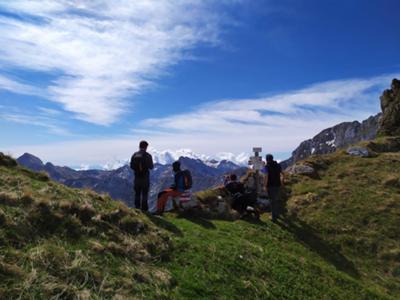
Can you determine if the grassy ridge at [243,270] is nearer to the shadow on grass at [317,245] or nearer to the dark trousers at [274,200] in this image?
the shadow on grass at [317,245]

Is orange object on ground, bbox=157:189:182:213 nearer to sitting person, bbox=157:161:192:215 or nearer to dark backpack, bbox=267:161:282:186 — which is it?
sitting person, bbox=157:161:192:215

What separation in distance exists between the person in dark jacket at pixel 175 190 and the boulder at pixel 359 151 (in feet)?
70.4

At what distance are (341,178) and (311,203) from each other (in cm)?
637

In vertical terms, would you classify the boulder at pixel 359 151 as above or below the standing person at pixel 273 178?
above

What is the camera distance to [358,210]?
26438 millimetres

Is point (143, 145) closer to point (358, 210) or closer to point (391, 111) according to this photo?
point (358, 210)

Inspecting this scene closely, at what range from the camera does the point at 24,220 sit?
11805mm

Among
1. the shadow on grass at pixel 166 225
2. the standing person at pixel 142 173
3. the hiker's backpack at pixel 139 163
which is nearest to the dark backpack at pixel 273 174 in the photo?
the standing person at pixel 142 173

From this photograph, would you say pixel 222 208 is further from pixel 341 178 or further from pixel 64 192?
pixel 341 178

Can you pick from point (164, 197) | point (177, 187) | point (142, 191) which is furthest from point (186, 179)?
point (142, 191)

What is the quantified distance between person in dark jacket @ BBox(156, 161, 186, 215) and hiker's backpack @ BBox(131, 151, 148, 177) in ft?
6.58

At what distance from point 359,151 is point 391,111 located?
68.9 ft

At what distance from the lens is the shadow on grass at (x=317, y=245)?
20.1 m

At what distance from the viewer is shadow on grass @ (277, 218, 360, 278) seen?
20.1 m
